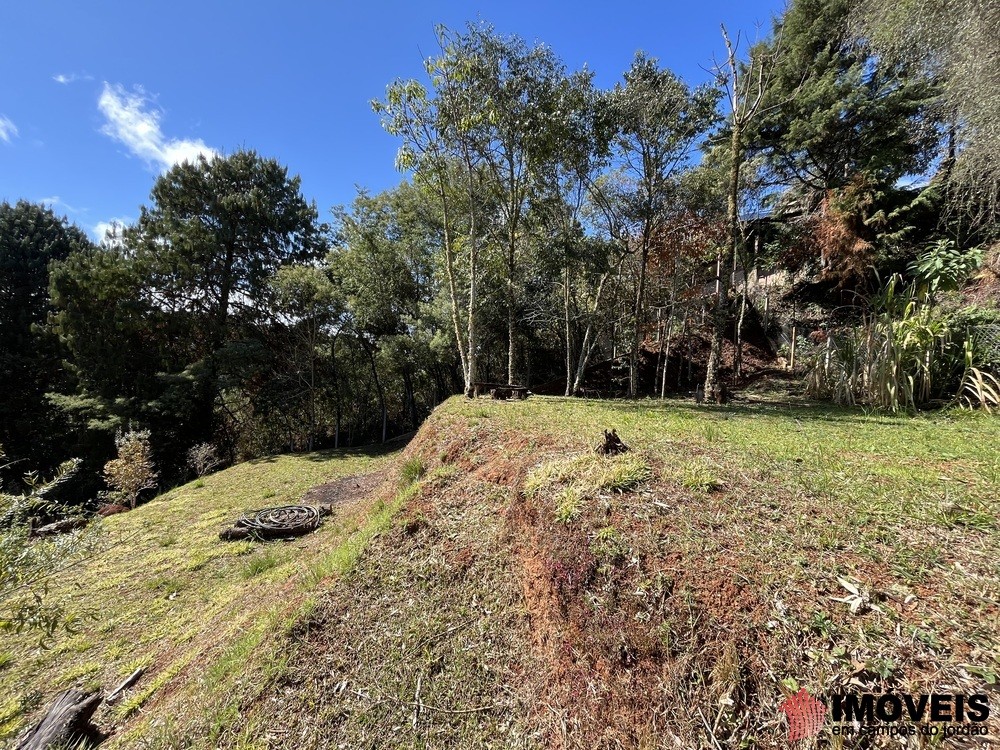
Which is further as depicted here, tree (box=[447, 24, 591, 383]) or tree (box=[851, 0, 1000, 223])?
tree (box=[447, 24, 591, 383])

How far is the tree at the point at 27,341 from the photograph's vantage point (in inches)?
583

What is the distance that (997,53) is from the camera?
4.78m

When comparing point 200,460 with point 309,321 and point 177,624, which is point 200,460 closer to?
point 309,321

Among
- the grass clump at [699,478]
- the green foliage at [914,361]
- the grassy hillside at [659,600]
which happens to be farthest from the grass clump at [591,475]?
the green foliage at [914,361]

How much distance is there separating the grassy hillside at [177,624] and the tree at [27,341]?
43.8 ft

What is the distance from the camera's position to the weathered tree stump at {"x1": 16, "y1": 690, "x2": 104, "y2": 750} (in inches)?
104

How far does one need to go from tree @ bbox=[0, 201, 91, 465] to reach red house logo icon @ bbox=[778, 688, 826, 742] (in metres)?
21.8

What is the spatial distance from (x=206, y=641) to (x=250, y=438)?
15.8 metres

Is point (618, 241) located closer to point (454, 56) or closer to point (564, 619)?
point (454, 56)

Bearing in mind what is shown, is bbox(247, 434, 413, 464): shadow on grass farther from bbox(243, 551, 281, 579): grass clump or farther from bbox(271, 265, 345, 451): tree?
bbox(243, 551, 281, 579): grass clump

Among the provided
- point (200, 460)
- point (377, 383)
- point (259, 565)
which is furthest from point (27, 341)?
point (259, 565)

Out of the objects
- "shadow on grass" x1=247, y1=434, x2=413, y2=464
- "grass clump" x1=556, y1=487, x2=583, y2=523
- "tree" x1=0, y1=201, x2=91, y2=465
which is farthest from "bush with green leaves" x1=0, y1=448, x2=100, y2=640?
"tree" x1=0, y1=201, x2=91, y2=465

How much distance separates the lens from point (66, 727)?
273cm

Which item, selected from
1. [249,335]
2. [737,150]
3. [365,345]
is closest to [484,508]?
[737,150]
